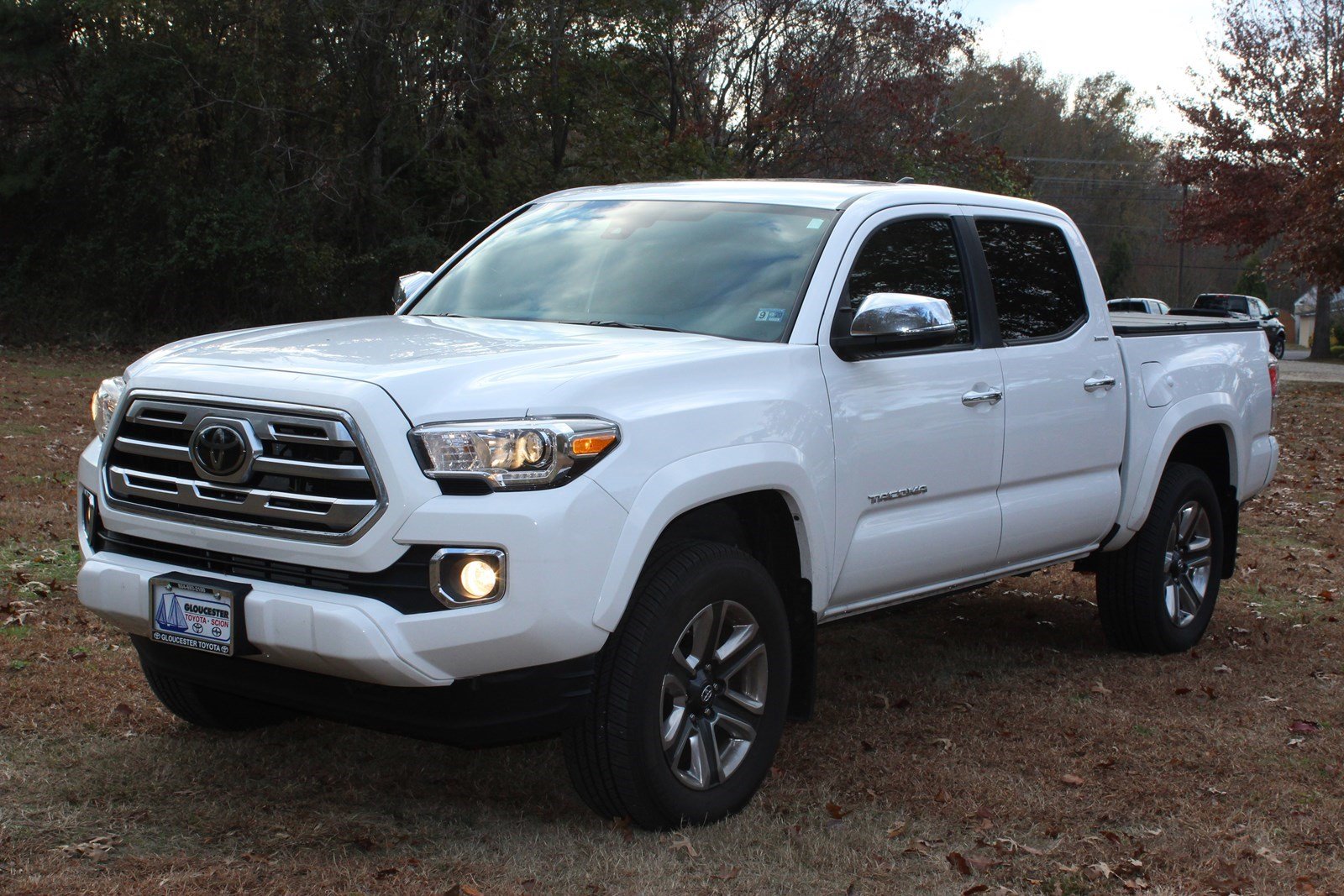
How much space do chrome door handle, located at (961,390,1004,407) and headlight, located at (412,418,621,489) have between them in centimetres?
195

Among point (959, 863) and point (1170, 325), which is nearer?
point (959, 863)

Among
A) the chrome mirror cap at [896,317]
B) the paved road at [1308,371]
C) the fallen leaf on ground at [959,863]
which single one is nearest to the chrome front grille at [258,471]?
the chrome mirror cap at [896,317]

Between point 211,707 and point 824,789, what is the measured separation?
6.94ft

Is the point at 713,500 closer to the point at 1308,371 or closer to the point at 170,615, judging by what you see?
the point at 170,615

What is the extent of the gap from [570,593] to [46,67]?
2634 cm

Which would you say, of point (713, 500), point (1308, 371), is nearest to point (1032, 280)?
point (713, 500)

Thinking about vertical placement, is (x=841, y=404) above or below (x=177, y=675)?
above

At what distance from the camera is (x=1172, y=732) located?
17.5 ft

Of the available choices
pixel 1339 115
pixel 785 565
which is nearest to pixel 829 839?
pixel 785 565

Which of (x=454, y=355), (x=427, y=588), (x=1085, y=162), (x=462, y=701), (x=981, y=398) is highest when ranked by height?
(x=1085, y=162)

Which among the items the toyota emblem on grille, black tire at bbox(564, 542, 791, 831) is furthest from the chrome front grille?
black tire at bbox(564, 542, 791, 831)

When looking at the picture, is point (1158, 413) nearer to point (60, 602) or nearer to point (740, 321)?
point (740, 321)

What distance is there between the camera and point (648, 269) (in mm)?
4953

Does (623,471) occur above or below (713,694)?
above
